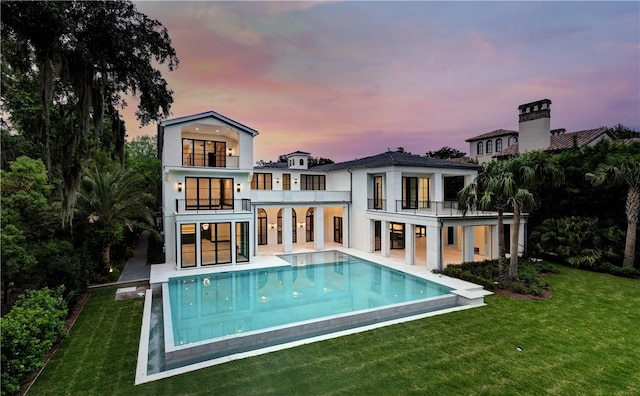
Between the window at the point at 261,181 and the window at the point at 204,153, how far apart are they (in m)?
4.85

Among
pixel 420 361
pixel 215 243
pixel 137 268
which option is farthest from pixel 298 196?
pixel 420 361

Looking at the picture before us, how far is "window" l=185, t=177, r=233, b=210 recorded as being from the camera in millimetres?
17031

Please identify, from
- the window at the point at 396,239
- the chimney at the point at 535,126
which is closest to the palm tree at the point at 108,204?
the window at the point at 396,239

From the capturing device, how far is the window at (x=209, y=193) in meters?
17.0

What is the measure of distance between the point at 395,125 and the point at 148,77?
33.6m

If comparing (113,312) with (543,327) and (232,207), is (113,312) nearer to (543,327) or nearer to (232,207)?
(232,207)

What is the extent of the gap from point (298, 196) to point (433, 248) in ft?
30.4

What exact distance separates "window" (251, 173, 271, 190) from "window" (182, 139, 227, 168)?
4.85 metres

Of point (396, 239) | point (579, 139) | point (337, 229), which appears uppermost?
point (579, 139)

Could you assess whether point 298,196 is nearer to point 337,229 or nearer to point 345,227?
point 345,227

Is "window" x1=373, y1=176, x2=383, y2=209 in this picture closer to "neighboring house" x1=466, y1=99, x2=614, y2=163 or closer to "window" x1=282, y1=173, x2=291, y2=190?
"window" x1=282, y1=173, x2=291, y2=190

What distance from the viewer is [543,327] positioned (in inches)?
348

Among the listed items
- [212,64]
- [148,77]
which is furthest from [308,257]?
[148,77]

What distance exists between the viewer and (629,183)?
14.4 metres
